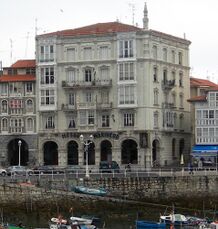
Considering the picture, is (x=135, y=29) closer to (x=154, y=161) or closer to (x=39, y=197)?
(x=154, y=161)

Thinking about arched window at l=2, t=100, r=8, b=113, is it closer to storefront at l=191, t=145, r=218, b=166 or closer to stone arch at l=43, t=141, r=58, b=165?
stone arch at l=43, t=141, r=58, b=165

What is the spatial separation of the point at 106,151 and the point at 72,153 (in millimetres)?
4248

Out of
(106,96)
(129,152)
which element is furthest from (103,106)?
(129,152)

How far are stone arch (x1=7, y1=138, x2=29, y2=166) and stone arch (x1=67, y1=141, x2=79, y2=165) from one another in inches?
215

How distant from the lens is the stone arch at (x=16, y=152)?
377 feet

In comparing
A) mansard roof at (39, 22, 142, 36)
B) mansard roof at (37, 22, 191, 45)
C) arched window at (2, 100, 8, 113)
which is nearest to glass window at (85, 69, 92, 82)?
mansard roof at (37, 22, 191, 45)

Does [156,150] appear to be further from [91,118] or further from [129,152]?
[91,118]

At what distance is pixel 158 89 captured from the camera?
112 metres

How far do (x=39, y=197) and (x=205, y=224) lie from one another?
62.9 ft

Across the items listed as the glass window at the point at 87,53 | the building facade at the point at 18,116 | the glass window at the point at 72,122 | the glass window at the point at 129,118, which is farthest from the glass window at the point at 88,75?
the building facade at the point at 18,116

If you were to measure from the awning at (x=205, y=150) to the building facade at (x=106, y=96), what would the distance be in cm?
417

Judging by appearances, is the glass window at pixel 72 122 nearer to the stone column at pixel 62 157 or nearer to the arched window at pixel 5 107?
the stone column at pixel 62 157

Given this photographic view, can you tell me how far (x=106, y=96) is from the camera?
111 m

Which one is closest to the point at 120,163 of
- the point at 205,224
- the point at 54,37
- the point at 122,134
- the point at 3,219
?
the point at 122,134
